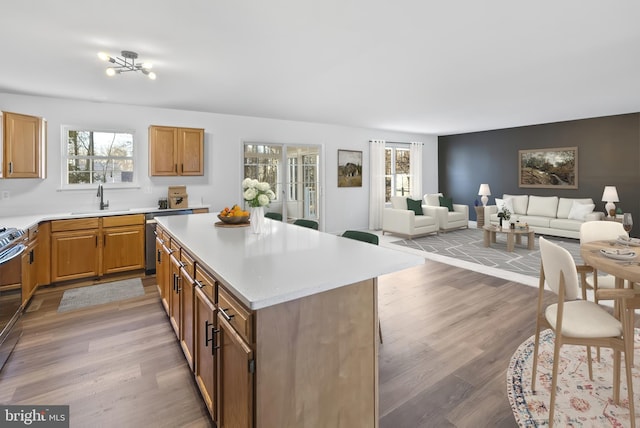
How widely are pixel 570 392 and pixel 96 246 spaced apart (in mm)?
5117

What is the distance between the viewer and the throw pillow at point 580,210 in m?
6.58

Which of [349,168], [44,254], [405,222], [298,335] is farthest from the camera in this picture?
[349,168]

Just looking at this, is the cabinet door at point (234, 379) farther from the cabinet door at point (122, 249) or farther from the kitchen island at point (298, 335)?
the cabinet door at point (122, 249)

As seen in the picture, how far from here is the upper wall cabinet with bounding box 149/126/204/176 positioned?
502 cm

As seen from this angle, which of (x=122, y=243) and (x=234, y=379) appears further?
(x=122, y=243)

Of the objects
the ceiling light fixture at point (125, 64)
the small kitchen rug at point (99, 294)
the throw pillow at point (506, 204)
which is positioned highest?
the ceiling light fixture at point (125, 64)

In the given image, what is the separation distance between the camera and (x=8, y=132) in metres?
3.84

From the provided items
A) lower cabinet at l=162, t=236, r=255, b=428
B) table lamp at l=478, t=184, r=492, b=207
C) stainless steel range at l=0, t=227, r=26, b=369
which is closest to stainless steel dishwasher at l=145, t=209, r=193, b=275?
stainless steel range at l=0, t=227, r=26, b=369

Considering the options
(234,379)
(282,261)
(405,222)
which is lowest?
(234,379)

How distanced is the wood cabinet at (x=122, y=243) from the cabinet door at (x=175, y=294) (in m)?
2.17

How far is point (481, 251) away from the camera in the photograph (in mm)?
5938

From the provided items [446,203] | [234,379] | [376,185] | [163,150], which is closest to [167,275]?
[234,379]

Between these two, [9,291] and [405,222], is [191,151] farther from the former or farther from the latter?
[405,222]

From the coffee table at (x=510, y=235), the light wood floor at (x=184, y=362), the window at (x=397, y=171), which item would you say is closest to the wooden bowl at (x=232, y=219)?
the light wood floor at (x=184, y=362)
